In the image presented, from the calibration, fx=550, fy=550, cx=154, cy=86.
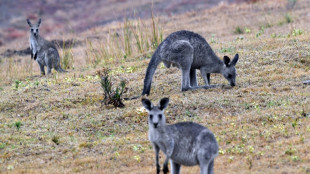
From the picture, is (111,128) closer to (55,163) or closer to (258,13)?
(55,163)

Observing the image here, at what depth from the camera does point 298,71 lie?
1336 centimetres

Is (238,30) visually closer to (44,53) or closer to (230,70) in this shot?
(44,53)

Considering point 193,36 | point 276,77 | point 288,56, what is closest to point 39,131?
point 193,36

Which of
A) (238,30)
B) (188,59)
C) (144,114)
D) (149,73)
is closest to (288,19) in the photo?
(238,30)

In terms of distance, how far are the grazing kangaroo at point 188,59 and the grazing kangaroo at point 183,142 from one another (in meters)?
4.77

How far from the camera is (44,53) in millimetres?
17359

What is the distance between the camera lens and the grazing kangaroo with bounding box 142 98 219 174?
23.1 feet

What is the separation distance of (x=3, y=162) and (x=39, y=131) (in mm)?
1628

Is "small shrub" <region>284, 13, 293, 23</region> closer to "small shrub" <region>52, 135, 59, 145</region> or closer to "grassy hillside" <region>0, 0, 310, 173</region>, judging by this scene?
"grassy hillside" <region>0, 0, 310, 173</region>

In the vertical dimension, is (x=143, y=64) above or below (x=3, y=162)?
above

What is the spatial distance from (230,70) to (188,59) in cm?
112

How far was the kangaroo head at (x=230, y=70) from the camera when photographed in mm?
12745

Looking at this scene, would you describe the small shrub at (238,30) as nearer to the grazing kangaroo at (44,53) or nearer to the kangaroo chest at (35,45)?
the grazing kangaroo at (44,53)

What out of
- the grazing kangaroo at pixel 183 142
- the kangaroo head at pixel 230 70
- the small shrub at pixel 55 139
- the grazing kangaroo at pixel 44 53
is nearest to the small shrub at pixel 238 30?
the grazing kangaroo at pixel 44 53
